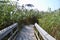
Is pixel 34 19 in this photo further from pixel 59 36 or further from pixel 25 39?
pixel 59 36

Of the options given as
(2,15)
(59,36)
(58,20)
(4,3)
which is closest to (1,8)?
(2,15)

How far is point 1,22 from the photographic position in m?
8.62

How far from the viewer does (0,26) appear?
28.8ft

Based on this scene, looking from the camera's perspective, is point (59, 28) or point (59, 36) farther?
point (59, 28)

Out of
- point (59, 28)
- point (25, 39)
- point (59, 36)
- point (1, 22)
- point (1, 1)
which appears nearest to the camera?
point (59, 36)

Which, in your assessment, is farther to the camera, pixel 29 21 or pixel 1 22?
pixel 29 21

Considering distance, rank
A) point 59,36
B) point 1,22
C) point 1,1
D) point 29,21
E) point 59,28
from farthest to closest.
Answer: point 29,21 < point 1,1 < point 1,22 < point 59,28 < point 59,36

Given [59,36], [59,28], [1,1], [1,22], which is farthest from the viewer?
[1,1]

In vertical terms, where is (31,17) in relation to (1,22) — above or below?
below

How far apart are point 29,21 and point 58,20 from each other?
19.8 meters

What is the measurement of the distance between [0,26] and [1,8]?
0.79 metres

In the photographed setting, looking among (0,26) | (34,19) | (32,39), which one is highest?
(0,26)

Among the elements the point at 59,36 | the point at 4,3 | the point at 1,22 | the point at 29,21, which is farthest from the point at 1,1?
the point at 29,21

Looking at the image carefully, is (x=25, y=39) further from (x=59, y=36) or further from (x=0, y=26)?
(x=59, y=36)
